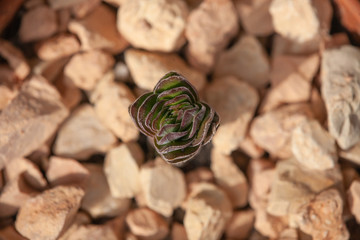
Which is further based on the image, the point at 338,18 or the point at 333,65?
the point at 338,18

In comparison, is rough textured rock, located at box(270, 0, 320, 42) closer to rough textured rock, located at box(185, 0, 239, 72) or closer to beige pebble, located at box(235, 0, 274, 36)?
beige pebble, located at box(235, 0, 274, 36)

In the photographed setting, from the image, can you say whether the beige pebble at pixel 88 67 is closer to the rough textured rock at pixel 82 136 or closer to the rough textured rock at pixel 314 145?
the rough textured rock at pixel 82 136

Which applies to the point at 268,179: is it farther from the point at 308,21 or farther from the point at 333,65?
the point at 308,21

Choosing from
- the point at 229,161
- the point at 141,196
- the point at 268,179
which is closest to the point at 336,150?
the point at 268,179

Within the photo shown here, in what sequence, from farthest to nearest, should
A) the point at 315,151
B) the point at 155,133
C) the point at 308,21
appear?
the point at 308,21, the point at 315,151, the point at 155,133

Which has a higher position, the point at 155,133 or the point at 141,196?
the point at 155,133
